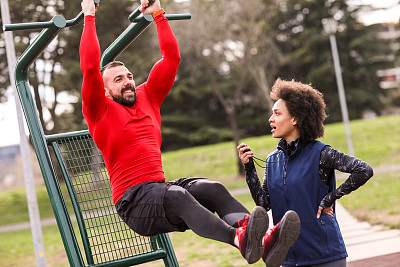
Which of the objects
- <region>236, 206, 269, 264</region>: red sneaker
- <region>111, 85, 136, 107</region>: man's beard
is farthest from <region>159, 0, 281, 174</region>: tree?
<region>236, 206, 269, 264</region>: red sneaker

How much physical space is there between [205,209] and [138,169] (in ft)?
1.83

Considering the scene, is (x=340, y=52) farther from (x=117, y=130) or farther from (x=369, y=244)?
(x=117, y=130)

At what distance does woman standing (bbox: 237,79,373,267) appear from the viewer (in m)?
3.04

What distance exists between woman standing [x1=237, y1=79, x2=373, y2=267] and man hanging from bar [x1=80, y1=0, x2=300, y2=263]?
261 millimetres

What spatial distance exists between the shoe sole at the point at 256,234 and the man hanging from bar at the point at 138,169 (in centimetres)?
18

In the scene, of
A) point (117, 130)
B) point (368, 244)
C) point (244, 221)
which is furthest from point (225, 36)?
point (244, 221)

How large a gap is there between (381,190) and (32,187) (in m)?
9.22

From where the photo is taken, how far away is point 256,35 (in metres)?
20.8

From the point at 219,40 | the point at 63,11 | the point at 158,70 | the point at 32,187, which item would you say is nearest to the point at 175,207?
Result: the point at 158,70

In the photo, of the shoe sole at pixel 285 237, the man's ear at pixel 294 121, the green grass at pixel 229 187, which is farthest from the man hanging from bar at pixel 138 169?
the green grass at pixel 229 187

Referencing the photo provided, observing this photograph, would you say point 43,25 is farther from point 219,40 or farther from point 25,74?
point 219,40

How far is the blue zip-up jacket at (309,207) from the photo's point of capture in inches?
120

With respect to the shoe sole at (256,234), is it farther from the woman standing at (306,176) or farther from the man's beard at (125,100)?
the man's beard at (125,100)

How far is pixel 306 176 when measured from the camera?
309 centimetres
